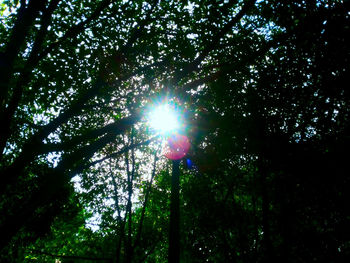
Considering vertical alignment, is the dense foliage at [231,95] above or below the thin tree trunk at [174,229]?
above

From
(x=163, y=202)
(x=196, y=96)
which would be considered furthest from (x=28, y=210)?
(x=163, y=202)

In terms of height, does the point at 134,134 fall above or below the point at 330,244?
above

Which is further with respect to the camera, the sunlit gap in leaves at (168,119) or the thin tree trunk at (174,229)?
the thin tree trunk at (174,229)

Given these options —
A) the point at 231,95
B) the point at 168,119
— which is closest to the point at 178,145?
the point at 168,119

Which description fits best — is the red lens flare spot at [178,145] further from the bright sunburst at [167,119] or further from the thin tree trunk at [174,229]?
the thin tree trunk at [174,229]

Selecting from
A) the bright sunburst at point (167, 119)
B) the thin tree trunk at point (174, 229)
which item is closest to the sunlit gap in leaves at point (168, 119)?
the bright sunburst at point (167, 119)

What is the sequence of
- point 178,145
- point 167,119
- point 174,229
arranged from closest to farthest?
1. point 174,229
2. point 167,119
3. point 178,145

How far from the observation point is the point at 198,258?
1506cm

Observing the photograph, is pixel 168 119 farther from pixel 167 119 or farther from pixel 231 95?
pixel 231 95

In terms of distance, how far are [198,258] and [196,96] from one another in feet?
42.8

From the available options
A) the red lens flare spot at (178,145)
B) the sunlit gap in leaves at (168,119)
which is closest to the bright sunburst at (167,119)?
the sunlit gap in leaves at (168,119)

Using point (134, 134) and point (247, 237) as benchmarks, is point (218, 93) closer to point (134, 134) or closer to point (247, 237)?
point (134, 134)

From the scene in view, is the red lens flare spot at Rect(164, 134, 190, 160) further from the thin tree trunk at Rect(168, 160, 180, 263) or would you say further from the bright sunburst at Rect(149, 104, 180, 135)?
the thin tree trunk at Rect(168, 160, 180, 263)

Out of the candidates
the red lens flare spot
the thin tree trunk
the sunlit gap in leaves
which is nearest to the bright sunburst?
the sunlit gap in leaves
